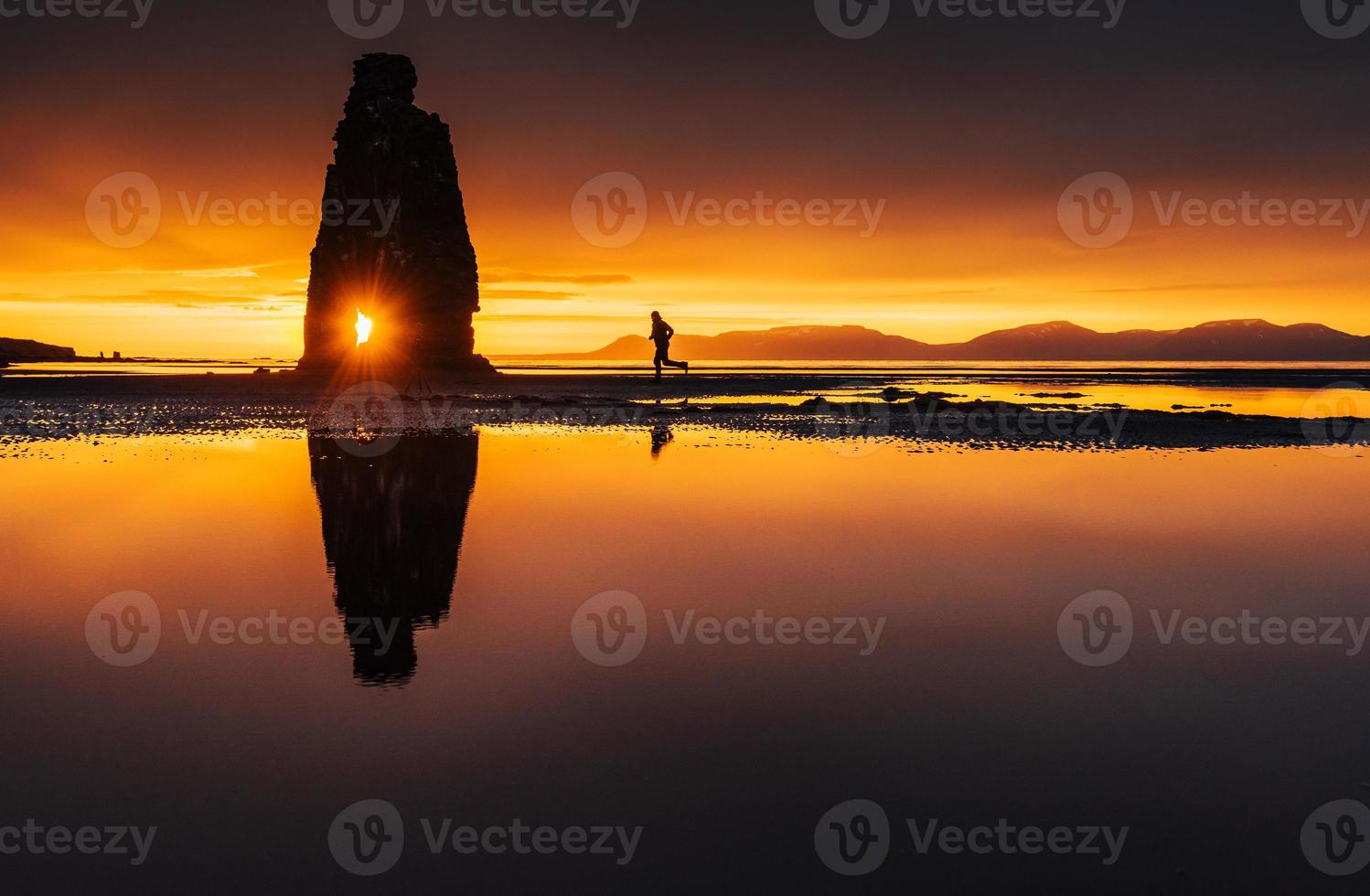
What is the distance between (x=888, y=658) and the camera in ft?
20.7

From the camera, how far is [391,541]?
9.90m

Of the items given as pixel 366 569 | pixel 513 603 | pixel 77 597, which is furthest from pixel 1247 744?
pixel 77 597

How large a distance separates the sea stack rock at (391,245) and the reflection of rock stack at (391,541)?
175 ft

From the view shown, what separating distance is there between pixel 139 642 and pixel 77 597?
177 centimetres

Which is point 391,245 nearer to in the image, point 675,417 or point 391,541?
point 675,417

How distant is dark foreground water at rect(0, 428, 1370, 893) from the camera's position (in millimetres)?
3879

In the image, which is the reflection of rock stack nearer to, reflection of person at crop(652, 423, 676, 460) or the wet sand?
reflection of person at crop(652, 423, 676, 460)

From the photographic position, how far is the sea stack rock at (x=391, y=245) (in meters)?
68.9

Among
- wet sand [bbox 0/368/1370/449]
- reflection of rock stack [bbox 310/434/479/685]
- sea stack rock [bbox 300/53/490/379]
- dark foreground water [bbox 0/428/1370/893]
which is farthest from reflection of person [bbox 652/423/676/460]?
sea stack rock [bbox 300/53/490/379]

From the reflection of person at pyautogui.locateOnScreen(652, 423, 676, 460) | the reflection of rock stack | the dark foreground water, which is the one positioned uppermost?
the reflection of person at pyautogui.locateOnScreen(652, 423, 676, 460)

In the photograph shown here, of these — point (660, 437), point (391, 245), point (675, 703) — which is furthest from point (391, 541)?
point (391, 245)

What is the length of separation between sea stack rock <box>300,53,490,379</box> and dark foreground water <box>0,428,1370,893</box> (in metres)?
59.6

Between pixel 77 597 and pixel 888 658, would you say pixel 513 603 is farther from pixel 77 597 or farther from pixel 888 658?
pixel 77 597

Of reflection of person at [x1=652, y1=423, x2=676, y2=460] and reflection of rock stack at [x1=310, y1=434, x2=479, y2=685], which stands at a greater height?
reflection of person at [x1=652, y1=423, x2=676, y2=460]
